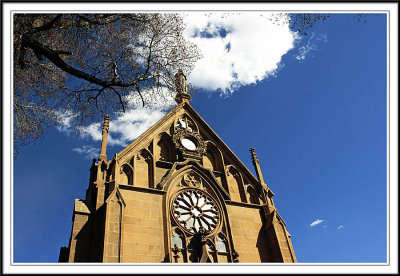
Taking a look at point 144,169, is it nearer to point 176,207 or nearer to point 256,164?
point 176,207

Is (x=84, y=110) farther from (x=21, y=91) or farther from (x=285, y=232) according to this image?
(x=285, y=232)

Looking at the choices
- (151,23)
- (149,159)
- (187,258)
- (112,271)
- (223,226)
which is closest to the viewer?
(112,271)

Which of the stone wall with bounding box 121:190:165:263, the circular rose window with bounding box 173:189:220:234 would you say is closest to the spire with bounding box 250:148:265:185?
the circular rose window with bounding box 173:189:220:234

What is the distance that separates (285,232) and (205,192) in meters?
4.73

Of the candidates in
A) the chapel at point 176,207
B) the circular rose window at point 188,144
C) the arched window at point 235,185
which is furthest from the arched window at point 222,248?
the circular rose window at point 188,144

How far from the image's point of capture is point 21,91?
992cm

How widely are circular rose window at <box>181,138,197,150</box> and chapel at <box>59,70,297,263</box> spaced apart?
0.07 m

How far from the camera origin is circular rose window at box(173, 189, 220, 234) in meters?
14.3

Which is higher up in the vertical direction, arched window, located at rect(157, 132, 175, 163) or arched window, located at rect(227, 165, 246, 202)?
arched window, located at rect(157, 132, 175, 163)

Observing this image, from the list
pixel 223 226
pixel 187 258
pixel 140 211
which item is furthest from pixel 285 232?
pixel 140 211

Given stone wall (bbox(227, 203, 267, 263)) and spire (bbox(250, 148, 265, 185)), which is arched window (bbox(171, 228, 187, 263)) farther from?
spire (bbox(250, 148, 265, 185))

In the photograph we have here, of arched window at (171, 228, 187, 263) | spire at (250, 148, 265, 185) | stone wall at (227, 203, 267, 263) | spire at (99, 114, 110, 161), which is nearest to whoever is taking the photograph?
arched window at (171, 228, 187, 263)

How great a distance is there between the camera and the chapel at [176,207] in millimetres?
11742

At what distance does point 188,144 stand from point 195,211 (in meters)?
4.53
